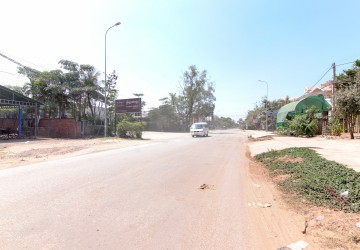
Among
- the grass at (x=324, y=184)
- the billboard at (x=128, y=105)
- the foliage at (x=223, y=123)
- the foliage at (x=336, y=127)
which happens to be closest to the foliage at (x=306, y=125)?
the foliage at (x=336, y=127)

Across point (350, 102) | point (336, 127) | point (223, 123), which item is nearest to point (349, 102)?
point (350, 102)

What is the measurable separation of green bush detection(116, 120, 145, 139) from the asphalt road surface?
24.6m

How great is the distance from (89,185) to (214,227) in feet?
13.0

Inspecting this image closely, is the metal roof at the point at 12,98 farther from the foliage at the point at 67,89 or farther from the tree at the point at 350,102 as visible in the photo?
the tree at the point at 350,102

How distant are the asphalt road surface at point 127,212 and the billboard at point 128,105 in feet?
89.2

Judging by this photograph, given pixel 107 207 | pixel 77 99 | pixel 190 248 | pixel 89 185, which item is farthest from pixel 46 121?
pixel 190 248

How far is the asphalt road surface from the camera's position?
4.05 metres

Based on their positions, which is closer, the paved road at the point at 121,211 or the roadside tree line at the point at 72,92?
the paved road at the point at 121,211

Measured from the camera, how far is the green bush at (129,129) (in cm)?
3394

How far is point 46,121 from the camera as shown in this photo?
3478 cm

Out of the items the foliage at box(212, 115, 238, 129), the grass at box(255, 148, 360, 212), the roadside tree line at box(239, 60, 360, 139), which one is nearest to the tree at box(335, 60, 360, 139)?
the roadside tree line at box(239, 60, 360, 139)

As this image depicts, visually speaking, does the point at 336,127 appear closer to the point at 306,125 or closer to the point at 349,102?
the point at 306,125

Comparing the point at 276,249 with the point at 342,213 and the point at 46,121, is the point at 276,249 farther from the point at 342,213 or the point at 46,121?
the point at 46,121

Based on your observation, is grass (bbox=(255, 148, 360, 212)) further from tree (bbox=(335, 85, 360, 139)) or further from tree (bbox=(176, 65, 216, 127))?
tree (bbox=(176, 65, 216, 127))
